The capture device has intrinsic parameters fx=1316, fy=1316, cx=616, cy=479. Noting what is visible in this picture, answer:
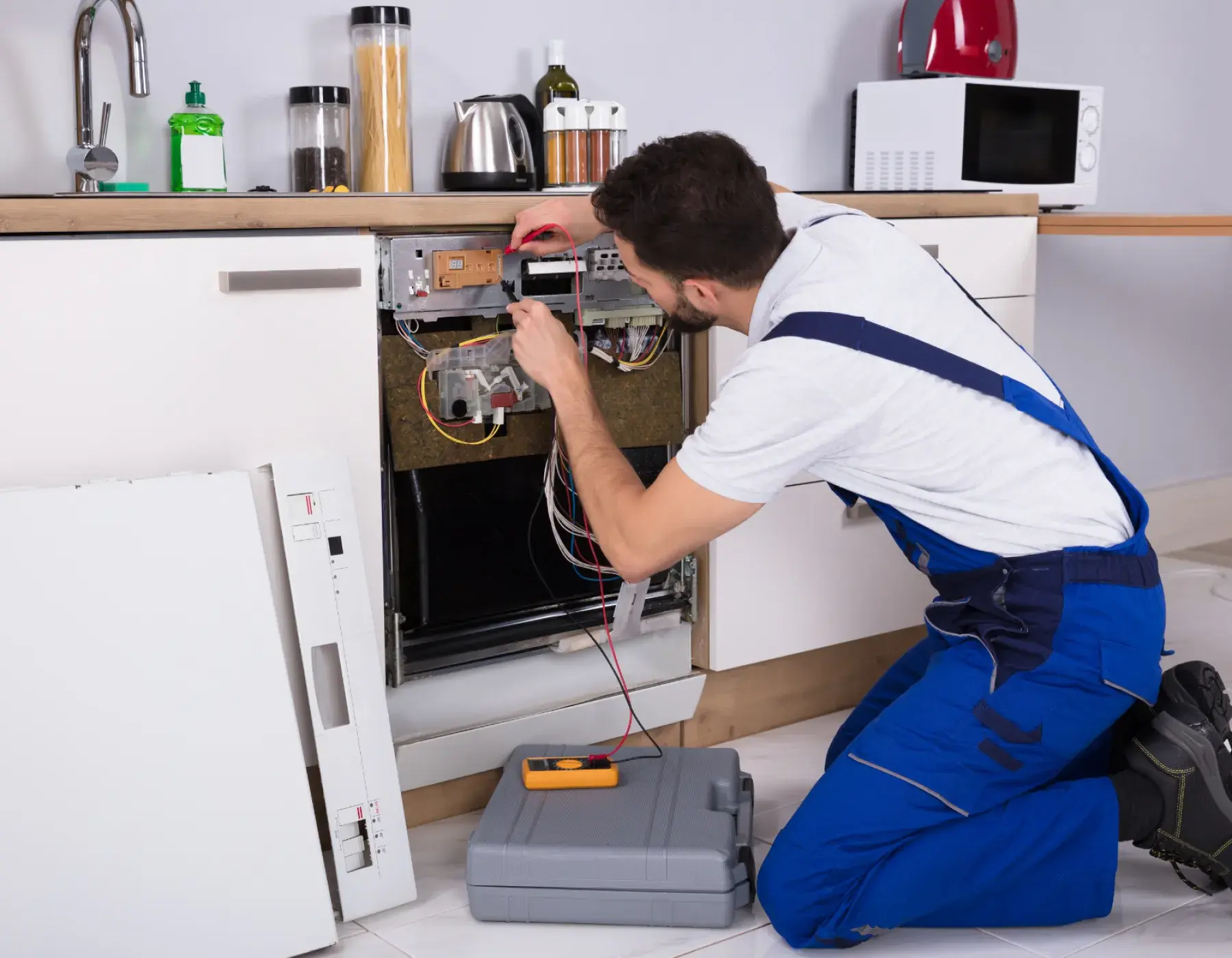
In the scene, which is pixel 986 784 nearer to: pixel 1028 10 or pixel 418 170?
pixel 418 170

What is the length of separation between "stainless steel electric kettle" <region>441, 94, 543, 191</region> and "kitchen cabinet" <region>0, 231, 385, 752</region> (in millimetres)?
563

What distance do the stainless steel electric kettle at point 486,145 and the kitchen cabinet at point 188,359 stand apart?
1.85 feet

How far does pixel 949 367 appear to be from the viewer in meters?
1.62

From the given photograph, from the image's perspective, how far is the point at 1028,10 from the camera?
3.33 meters

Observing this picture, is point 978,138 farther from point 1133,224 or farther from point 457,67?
point 457,67

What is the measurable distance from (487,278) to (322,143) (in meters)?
0.51

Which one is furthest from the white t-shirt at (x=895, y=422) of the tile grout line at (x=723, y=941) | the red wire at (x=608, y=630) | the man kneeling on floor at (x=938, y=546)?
the tile grout line at (x=723, y=941)

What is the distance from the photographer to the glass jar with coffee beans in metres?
2.21

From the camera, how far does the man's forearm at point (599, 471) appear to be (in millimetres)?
1715

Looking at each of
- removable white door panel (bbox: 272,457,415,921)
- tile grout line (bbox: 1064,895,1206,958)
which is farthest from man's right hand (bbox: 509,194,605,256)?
tile grout line (bbox: 1064,895,1206,958)

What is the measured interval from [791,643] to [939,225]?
0.80 meters

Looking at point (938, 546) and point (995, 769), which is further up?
point (938, 546)

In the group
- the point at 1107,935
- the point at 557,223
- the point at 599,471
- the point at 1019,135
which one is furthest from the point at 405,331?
the point at 1019,135

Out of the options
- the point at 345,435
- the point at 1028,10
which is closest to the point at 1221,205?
the point at 1028,10
